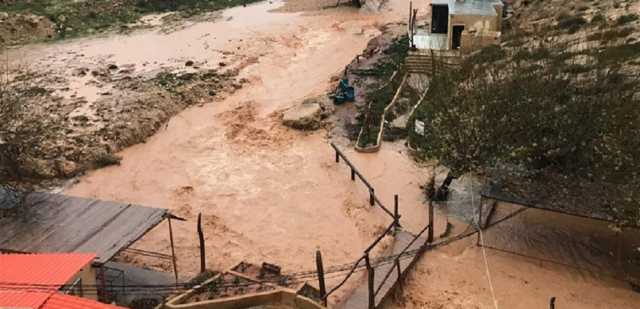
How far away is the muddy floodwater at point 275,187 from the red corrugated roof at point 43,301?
254 inches

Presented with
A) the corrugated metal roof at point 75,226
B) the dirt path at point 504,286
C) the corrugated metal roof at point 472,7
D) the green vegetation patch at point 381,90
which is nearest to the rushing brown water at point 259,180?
the green vegetation patch at point 381,90

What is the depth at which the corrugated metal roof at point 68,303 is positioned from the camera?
14601 millimetres

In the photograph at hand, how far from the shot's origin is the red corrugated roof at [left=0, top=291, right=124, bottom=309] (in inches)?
564

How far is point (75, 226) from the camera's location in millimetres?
19406

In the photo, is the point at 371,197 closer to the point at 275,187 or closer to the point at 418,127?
the point at 275,187

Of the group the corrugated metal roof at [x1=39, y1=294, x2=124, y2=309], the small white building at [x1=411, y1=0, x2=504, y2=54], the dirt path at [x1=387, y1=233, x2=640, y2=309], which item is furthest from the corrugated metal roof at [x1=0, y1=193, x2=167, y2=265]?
the small white building at [x1=411, y1=0, x2=504, y2=54]

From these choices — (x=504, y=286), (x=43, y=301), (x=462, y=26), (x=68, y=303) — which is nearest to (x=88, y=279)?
(x=68, y=303)

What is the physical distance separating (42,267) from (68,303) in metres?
2.06

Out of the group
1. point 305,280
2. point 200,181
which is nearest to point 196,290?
point 305,280

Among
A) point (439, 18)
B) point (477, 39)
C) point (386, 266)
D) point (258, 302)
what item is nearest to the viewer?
point (258, 302)

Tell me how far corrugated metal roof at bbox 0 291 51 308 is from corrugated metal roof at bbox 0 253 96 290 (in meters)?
0.48

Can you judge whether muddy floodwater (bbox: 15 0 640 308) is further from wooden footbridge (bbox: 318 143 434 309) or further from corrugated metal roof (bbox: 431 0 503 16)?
corrugated metal roof (bbox: 431 0 503 16)

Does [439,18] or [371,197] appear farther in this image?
[439,18]

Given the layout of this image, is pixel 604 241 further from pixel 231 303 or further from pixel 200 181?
pixel 200 181
